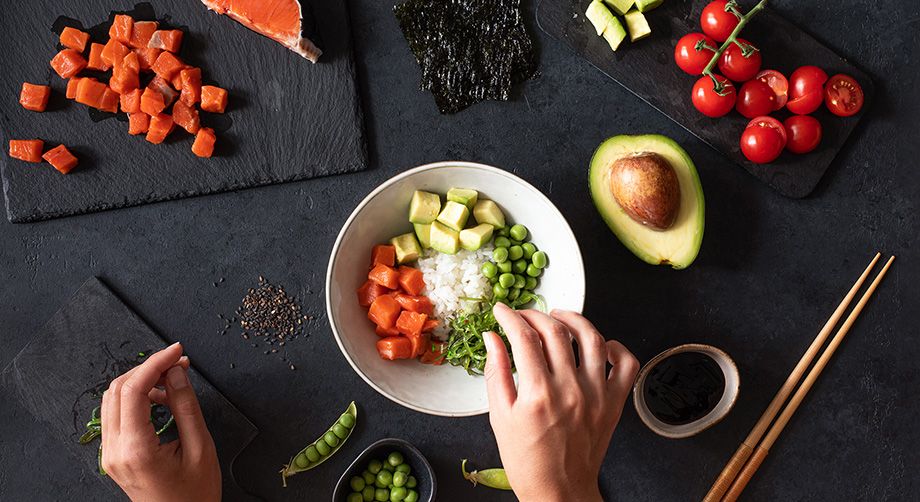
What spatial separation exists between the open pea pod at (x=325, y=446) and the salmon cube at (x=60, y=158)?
1495 mm

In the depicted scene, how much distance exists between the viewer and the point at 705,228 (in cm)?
301

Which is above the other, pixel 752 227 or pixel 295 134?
pixel 752 227

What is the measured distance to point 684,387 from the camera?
294 cm

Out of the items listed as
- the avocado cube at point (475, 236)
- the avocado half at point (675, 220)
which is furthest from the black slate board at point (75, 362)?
the avocado half at point (675, 220)

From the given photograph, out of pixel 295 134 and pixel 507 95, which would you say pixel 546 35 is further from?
pixel 295 134

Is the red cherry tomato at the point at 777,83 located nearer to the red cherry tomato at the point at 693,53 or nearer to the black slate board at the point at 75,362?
the red cherry tomato at the point at 693,53

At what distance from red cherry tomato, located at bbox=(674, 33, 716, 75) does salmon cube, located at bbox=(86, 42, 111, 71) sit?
2.30m

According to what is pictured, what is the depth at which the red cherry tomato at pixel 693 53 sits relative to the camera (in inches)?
112

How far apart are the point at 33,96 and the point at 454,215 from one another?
1786 millimetres

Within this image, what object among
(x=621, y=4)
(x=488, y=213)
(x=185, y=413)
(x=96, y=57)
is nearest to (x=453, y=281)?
(x=488, y=213)

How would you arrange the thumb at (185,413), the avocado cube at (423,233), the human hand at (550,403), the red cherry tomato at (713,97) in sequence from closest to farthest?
the human hand at (550,403) < the thumb at (185,413) < the avocado cube at (423,233) < the red cherry tomato at (713,97)

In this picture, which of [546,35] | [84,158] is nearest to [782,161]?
[546,35]

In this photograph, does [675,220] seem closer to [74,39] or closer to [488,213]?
[488,213]

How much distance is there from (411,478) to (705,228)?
1.55 metres
